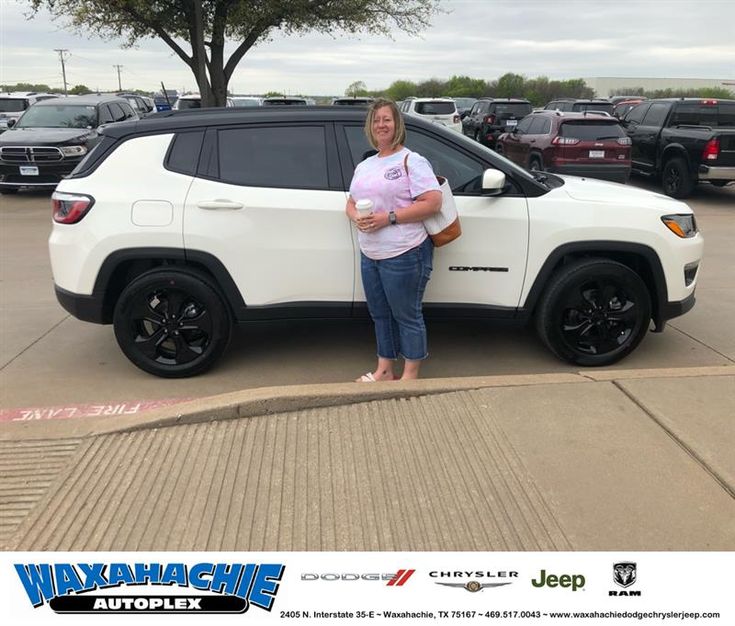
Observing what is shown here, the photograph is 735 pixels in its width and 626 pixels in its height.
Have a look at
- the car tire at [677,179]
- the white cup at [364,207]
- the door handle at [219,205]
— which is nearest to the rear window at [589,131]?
the car tire at [677,179]

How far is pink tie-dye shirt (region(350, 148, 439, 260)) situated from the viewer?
3625mm

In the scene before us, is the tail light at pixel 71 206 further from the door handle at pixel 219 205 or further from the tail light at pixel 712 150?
the tail light at pixel 712 150

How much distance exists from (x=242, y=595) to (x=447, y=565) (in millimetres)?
724

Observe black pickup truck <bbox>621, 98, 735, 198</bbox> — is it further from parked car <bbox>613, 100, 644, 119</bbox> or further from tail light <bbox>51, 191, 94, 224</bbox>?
tail light <bbox>51, 191, 94, 224</bbox>

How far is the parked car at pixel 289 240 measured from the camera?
4.12 metres

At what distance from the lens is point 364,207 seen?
3.52 meters

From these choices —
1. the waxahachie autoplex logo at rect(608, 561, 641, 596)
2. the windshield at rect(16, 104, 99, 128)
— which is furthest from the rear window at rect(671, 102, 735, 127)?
the waxahachie autoplex logo at rect(608, 561, 641, 596)

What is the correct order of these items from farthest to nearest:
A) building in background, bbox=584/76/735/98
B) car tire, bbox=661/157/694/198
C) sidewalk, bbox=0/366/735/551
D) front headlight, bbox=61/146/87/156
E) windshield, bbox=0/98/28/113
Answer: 1. building in background, bbox=584/76/735/98
2. windshield, bbox=0/98/28/113
3. car tire, bbox=661/157/694/198
4. front headlight, bbox=61/146/87/156
5. sidewalk, bbox=0/366/735/551

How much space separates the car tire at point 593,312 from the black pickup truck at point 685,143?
29.4 ft

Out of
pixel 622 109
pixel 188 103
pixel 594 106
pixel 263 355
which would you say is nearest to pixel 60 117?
pixel 188 103

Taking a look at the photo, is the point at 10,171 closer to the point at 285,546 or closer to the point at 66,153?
the point at 66,153

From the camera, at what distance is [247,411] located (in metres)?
3.53

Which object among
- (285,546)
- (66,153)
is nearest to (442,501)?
Result: (285,546)

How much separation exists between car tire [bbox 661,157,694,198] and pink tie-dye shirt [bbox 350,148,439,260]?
34.0 ft
